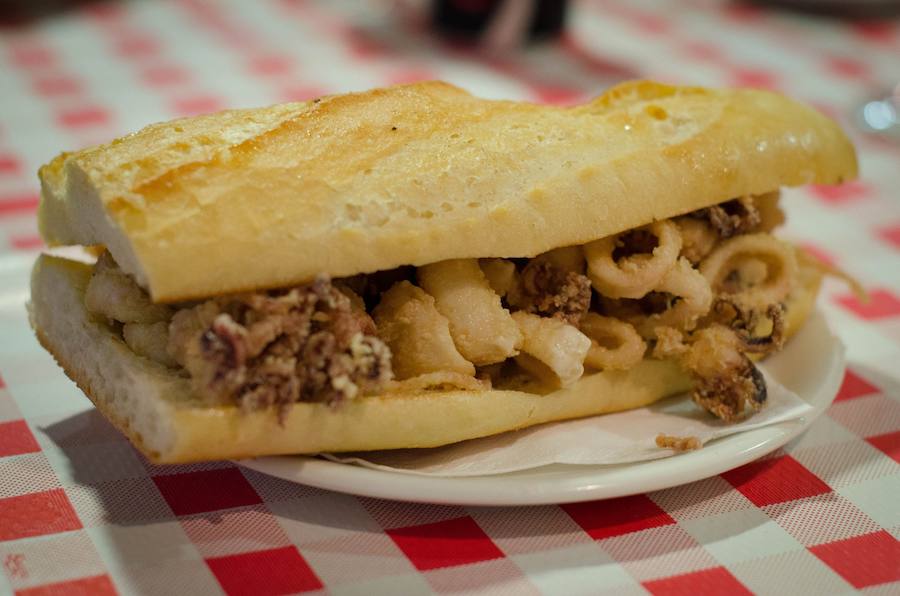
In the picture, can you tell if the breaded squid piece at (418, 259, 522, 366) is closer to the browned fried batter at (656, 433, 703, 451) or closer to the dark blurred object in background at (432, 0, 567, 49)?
the browned fried batter at (656, 433, 703, 451)

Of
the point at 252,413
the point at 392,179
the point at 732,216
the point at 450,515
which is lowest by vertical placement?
the point at 450,515

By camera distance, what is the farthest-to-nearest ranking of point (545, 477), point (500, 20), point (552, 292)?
point (500, 20) < point (552, 292) < point (545, 477)

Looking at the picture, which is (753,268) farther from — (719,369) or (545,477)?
(545,477)

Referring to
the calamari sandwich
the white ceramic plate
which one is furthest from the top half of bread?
the white ceramic plate

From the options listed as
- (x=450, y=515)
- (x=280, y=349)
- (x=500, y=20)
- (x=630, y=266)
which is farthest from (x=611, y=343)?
(x=500, y=20)

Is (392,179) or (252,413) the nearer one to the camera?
(252,413)

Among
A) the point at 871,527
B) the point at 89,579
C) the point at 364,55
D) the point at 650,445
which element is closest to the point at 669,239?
the point at 650,445
